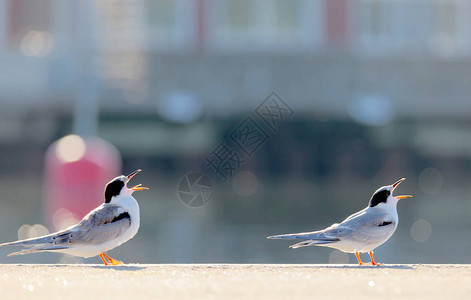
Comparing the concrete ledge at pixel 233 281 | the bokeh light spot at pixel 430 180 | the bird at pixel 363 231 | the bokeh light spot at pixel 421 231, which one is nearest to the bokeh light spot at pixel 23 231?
the bokeh light spot at pixel 421 231

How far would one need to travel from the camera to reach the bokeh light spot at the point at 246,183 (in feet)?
82.0

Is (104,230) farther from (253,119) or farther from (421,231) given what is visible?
(253,119)

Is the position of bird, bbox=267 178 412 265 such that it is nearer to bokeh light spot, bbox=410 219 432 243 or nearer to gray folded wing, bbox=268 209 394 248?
gray folded wing, bbox=268 209 394 248

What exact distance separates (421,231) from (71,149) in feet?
23.5

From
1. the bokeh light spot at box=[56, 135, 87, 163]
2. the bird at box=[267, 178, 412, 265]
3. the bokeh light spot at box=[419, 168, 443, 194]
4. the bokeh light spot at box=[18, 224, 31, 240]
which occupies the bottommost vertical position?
the bokeh light spot at box=[419, 168, 443, 194]

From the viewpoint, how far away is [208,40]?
94.7 feet

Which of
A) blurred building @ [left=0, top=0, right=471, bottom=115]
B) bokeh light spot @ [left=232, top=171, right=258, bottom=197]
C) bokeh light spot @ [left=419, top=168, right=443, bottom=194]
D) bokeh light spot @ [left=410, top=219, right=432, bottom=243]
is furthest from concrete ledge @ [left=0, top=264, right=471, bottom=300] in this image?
bokeh light spot @ [left=419, top=168, right=443, bottom=194]

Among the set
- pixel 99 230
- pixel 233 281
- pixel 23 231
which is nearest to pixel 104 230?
pixel 99 230

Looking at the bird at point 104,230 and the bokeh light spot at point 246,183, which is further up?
the bird at point 104,230

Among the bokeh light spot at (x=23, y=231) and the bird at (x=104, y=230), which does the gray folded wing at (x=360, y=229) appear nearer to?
the bird at (x=104, y=230)

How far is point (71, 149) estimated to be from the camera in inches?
760

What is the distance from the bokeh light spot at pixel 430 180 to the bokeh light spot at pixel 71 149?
31.9 feet

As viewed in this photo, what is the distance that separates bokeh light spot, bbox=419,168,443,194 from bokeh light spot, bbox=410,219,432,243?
15.2ft

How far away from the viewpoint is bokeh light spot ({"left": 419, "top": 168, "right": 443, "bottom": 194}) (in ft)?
83.9
